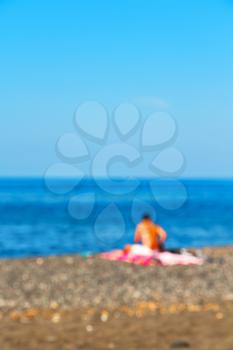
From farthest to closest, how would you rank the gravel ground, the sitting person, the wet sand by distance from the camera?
the sitting person
the gravel ground
the wet sand

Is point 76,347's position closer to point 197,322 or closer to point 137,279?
point 197,322

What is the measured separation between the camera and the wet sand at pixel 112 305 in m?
10.6

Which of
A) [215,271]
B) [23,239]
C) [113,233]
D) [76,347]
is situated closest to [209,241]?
[113,233]

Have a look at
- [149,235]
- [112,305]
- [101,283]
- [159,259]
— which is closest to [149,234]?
[149,235]

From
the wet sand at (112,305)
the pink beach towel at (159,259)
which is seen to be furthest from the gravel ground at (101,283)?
the pink beach towel at (159,259)

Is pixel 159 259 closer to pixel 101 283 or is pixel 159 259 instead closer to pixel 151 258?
pixel 151 258

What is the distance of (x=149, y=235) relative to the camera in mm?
19172

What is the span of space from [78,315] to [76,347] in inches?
89.6

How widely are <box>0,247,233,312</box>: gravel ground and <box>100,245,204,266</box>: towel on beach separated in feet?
1.22

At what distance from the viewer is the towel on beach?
18.0 m

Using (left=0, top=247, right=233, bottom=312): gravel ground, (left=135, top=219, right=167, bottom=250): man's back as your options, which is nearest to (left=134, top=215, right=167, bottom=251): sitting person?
(left=135, top=219, right=167, bottom=250): man's back

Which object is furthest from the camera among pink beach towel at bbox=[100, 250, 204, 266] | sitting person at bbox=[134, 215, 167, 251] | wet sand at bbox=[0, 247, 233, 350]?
sitting person at bbox=[134, 215, 167, 251]

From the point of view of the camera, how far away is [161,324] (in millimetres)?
11625

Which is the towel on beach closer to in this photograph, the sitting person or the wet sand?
the sitting person
